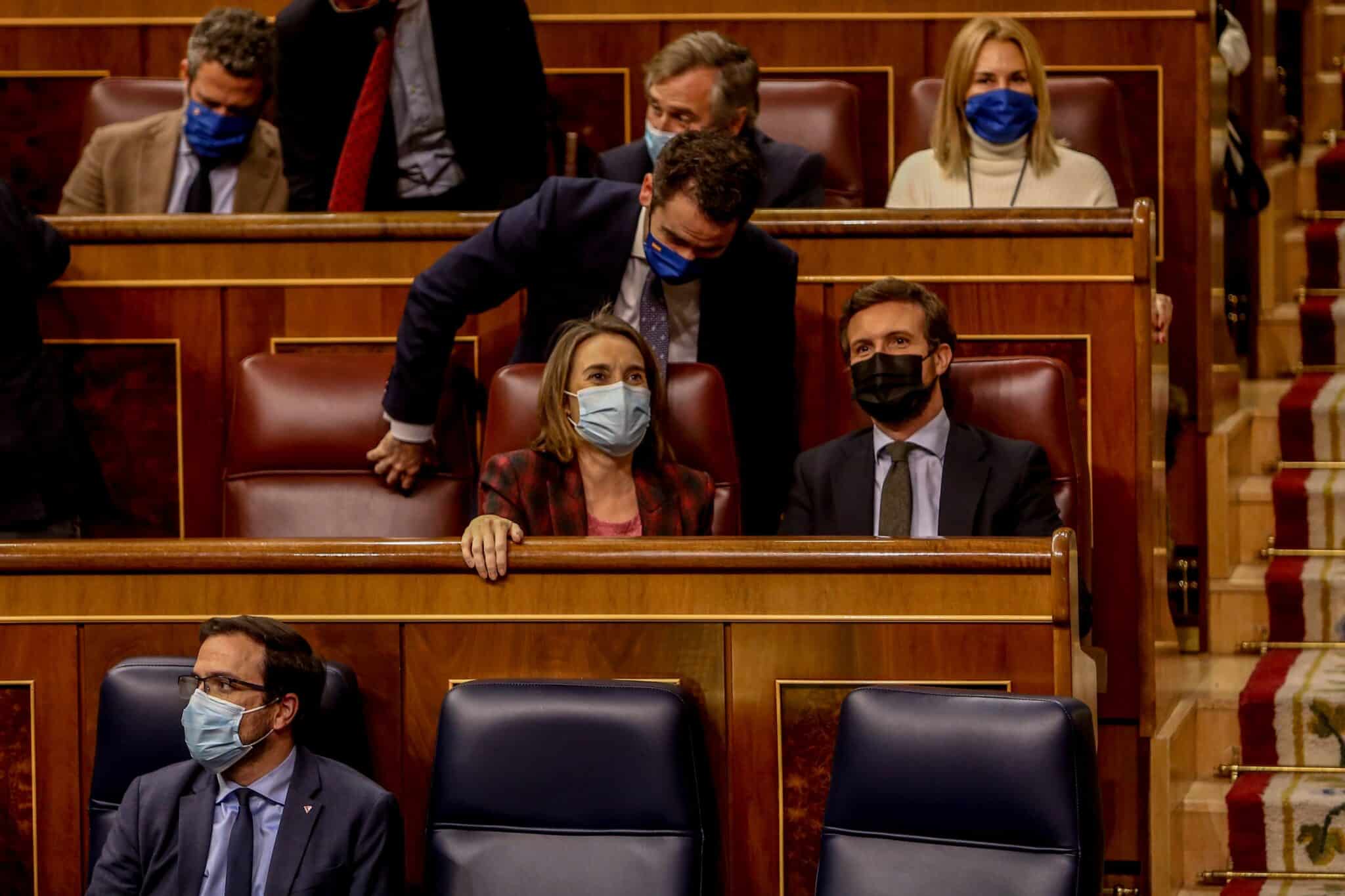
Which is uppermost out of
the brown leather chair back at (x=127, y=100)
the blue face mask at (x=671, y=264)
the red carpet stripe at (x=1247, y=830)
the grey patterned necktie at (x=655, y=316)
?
the brown leather chair back at (x=127, y=100)


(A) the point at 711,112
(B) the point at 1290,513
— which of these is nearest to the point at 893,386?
(A) the point at 711,112

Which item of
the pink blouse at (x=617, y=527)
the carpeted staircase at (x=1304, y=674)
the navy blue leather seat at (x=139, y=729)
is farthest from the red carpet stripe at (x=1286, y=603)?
the navy blue leather seat at (x=139, y=729)

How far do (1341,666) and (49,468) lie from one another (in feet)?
4.71

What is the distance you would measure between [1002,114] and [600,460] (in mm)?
748

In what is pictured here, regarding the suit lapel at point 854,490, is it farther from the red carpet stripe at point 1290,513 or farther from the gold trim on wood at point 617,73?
the gold trim on wood at point 617,73

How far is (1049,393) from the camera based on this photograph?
1.98 meters

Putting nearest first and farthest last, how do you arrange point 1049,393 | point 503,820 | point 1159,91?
point 503,820 → point 1049,393 → point 1159,91

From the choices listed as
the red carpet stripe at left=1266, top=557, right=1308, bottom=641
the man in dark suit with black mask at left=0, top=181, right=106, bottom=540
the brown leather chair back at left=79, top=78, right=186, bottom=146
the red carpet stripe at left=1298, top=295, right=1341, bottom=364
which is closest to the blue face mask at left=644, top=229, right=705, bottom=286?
the man in dark suit with black mask at left=0, top=181, right=106, bottom=540

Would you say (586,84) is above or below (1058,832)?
above

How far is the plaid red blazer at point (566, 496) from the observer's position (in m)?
1.84

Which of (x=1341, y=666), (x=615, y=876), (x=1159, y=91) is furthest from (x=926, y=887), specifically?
(x=1159, y=91)

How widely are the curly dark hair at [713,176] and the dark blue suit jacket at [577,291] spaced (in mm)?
72

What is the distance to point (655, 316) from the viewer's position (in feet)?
6.59

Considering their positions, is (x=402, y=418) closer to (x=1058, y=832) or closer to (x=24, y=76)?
(x=1058, y=832)
